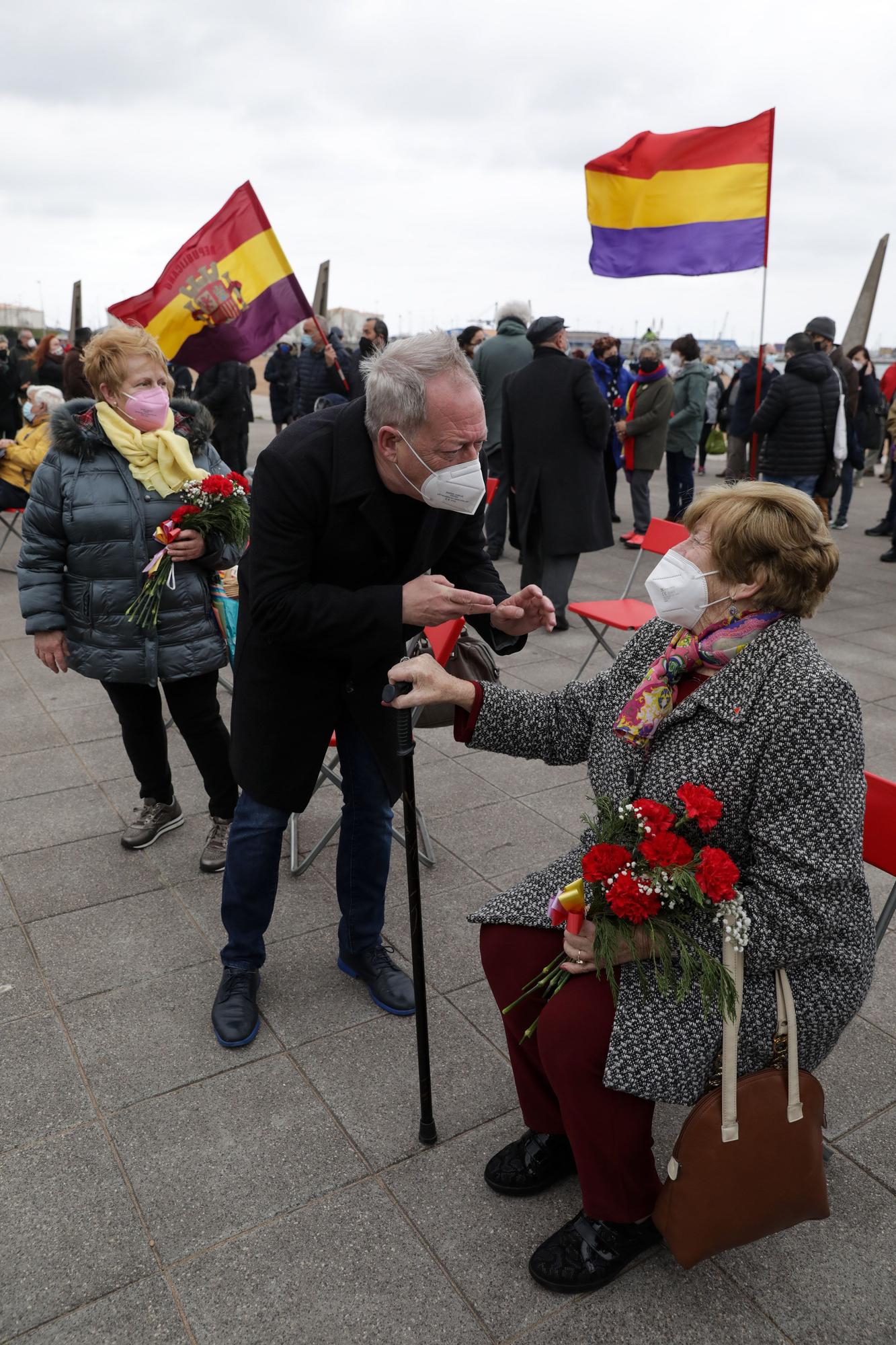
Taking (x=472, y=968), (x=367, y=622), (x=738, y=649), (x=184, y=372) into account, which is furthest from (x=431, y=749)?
(x=184, y=372)

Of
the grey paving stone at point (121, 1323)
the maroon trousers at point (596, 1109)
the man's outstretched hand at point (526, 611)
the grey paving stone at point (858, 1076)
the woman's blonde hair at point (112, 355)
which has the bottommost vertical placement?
the grey paving stone at point (121, 1323)

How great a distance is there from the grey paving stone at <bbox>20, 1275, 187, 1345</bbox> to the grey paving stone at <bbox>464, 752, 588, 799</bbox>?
2.54 m

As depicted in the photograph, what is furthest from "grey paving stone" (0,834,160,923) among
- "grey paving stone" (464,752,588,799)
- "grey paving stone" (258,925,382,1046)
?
"grey paving stone" (464,752,588,799)

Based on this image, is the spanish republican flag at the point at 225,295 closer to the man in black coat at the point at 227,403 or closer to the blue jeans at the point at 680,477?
the man in black coat at the point at 227,403

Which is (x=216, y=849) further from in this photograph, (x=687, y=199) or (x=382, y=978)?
(x=687, y=199)

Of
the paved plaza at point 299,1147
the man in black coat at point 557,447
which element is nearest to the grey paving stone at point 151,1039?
the paved plaza at point 299,1147

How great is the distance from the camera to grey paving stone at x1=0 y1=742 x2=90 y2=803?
4207 millimetres

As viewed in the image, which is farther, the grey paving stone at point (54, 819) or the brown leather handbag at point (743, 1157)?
the grey paving stone at point (54, 819)

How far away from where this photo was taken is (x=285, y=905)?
3.37 metres

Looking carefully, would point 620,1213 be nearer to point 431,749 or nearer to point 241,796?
point 241,796

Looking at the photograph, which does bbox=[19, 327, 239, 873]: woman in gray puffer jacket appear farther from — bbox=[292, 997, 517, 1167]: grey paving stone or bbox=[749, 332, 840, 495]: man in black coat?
bbox=[749, 332, 840, 495]: man in black coat

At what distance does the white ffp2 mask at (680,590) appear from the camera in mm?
2047

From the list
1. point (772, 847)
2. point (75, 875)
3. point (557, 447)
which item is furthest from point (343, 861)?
point (557, 447)

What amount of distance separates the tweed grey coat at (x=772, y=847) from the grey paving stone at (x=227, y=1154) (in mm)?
882
